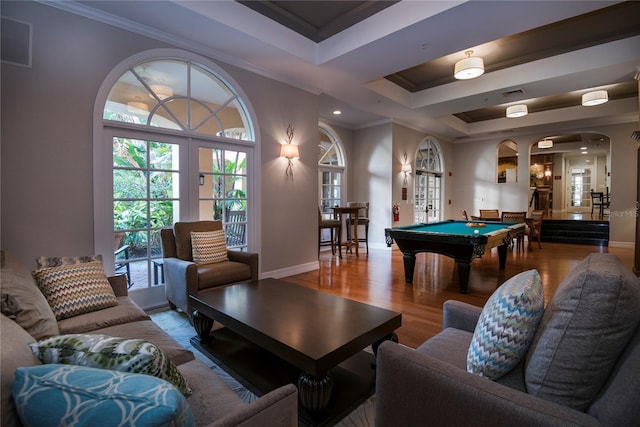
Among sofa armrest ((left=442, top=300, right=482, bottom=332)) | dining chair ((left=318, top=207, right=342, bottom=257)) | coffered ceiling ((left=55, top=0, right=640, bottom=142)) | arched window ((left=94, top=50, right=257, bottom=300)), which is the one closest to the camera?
sofa armrest ((left=442, top=300, right=482, bottom=332))

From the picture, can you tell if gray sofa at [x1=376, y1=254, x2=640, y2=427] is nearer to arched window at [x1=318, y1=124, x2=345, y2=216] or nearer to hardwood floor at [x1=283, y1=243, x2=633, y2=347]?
hardwood floor at [x1=283, y1=243, x2=633, y2=347]

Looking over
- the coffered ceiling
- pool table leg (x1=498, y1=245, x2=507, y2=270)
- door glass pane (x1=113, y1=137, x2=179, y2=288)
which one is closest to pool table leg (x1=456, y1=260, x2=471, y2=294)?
pool table leg (x1=498, y1=245, x2=507, y2=270)

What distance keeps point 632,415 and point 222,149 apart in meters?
4.17

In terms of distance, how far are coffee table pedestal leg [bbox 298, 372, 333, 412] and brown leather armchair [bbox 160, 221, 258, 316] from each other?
5.37 feet

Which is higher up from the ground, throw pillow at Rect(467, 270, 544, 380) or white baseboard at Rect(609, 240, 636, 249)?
throw pillow at Rect(467, 270, 544, 380)

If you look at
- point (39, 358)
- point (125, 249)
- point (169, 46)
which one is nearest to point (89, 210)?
point (125, 249)

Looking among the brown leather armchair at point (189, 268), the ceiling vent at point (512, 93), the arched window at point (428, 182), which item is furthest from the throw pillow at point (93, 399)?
the arched window at point (428, 182)

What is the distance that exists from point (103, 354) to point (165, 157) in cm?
319

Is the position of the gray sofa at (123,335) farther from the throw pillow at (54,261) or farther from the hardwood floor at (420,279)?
the hardwood floor at (420,279)

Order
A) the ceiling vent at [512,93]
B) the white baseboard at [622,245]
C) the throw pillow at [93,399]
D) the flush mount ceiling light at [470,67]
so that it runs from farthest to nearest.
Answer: the white baseboard at [622,245] → the ceiling vent at [512,93] → the flush mount ceiling light at [470,67] → the throw pillow at [93,399]

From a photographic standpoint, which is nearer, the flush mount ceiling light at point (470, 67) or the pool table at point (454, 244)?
the pool table at point (454, 244)

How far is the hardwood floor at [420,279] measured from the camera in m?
3.26

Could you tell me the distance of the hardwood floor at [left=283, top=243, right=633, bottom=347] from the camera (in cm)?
326

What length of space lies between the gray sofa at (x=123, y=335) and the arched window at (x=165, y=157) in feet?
3.64
